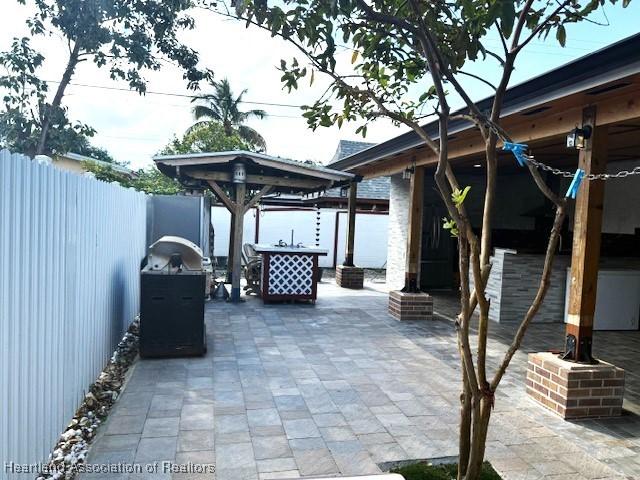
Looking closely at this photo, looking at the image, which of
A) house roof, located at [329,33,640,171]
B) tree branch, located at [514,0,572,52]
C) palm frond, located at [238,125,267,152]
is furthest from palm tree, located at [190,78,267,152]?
tree branch, located at [514,0,572,52]

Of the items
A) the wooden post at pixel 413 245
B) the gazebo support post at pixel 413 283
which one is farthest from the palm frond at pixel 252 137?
the wooden post at pixel 413 245

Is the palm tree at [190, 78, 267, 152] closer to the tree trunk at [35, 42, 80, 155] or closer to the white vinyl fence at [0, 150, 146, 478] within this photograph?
the tree trunk at [35, 42, 80, 155]

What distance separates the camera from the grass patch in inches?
99.3

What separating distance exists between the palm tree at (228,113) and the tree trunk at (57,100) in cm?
1277

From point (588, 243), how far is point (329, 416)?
246cm

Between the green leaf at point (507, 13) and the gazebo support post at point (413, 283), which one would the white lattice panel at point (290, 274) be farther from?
the green leaf at point (507, 13)

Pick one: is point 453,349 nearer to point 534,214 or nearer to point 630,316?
point 630,316

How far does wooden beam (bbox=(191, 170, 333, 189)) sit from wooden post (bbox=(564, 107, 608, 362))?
17.9 feet

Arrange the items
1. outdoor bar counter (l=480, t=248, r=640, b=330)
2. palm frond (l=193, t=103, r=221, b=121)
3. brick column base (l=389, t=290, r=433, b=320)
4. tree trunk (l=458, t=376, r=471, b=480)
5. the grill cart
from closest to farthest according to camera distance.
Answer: tree trunk (l=458, t=376, r=471, b=480), the grill cart, outdoor bar counter (l=480, t=248, r=640, b=330), brick column base (l=389, t=290, r=433, b=320), palm frond (l=193, t=103, r=221, b=121)

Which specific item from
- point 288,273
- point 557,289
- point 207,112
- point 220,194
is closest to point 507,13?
point 557,289

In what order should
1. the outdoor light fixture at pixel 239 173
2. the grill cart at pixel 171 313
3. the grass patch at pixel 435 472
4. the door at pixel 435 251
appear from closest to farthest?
the grass patch at pixel 435 472
the grill cart at pixel 171 313
the outdoor light fixture at pixel 239 173
the door at pixel 435 251

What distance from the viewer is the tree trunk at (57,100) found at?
7762 mm

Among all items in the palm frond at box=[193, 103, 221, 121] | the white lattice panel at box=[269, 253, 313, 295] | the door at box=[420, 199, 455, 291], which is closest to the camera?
the white lattice panel at box=[269, 253, 313, 295]

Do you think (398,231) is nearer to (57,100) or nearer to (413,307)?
(413,307)
